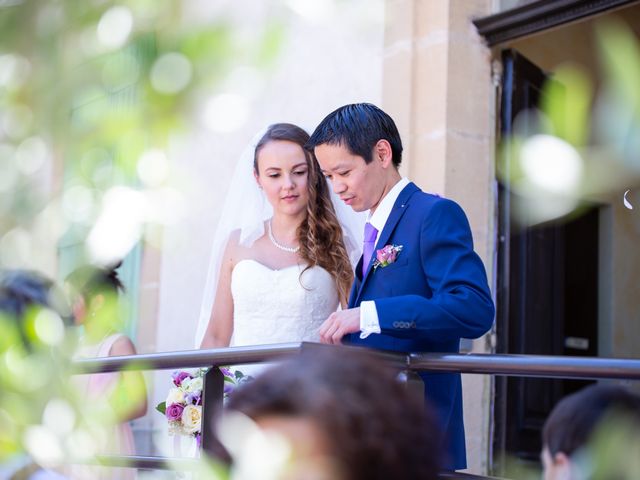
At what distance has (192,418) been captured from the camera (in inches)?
141

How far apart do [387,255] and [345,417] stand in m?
1.97

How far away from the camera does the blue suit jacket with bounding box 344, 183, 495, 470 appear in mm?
2766

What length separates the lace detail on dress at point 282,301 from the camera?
4133 millimetres

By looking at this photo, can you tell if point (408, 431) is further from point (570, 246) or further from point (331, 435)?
point (570, 246)

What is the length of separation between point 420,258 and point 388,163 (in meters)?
0.37

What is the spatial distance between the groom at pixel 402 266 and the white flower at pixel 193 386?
0.74 metres

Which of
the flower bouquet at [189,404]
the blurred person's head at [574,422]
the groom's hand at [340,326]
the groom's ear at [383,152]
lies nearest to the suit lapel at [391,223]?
the groom's ear at [383,152]

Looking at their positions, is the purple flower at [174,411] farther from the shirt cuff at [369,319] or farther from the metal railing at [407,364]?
the shirt cuff at [369,319]

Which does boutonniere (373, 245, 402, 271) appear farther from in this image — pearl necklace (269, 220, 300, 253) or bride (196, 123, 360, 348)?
pearl necklace (269, 220, 300, 253)

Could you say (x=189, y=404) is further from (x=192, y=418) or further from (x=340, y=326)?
(x=340, y=326)

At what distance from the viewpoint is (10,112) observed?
2.93 ft

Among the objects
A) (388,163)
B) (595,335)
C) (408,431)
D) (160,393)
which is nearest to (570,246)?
(595,335)

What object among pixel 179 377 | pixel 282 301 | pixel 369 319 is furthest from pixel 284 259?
pixel 369 319

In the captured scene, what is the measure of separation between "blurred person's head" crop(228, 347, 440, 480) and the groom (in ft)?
4.97
